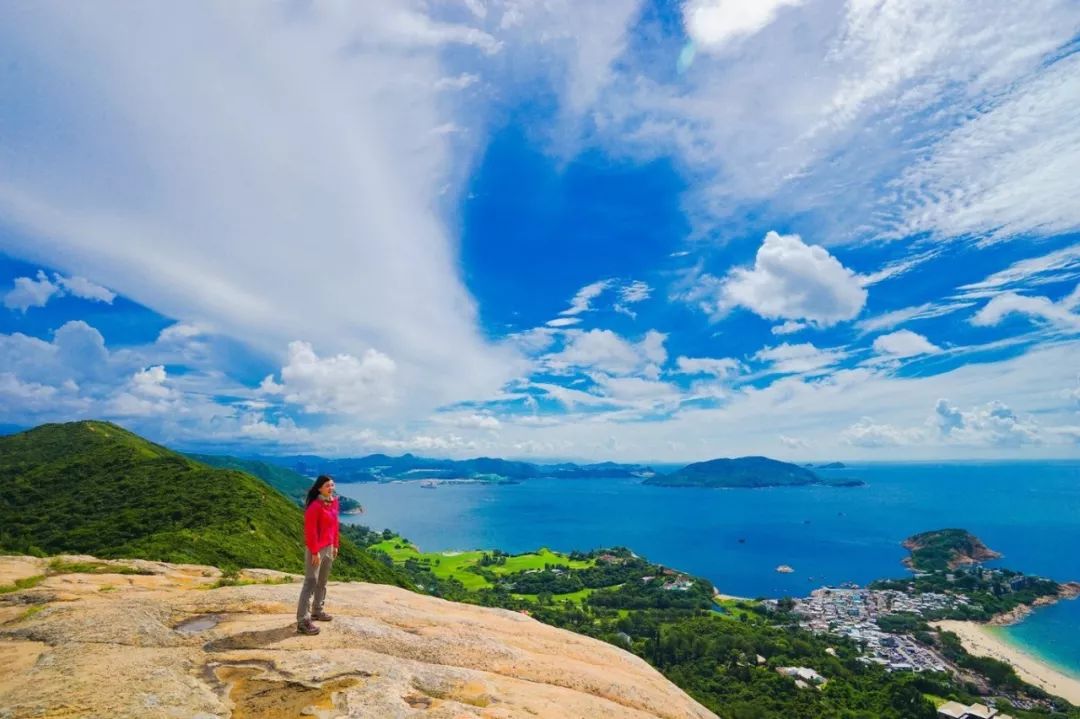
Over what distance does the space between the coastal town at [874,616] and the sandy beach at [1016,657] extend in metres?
6.40

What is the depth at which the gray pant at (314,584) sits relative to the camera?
9.66 m

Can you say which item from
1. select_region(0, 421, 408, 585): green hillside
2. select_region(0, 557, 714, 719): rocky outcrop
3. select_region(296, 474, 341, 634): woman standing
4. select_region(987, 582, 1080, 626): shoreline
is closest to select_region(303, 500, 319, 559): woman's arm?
select_region(296, 474, 341, 634): woman standing

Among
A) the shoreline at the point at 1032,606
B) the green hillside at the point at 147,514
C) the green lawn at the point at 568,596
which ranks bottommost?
the green lawn at the point at 568,596

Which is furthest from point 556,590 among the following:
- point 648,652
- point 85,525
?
point 85,525

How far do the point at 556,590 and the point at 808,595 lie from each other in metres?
54.1

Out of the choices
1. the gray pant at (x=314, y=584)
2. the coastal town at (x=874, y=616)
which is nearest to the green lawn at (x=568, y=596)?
the coastal town at (x=874, y=616)

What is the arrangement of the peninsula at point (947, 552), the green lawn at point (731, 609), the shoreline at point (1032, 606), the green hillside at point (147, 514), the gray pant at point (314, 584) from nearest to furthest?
the gray pant at point (314, 584) → the green hillside at point (147, 514) → the green lawn at point (731, 609) → the shoreline at point (1032, 606) → the peninsula at point (947, 552)

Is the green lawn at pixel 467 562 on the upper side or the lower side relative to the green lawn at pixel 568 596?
upper

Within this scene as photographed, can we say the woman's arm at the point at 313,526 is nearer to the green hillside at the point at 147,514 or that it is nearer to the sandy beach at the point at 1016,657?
the green hillside at the point at 147,514

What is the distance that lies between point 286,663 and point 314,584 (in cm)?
181

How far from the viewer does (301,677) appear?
7.84 metres

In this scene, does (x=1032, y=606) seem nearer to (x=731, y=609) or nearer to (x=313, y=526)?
(x=731, y=609)

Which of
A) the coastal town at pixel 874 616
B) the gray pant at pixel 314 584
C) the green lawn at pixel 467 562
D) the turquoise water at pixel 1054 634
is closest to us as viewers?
the gray pant at pixel 314 584

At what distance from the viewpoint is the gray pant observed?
9.66m
